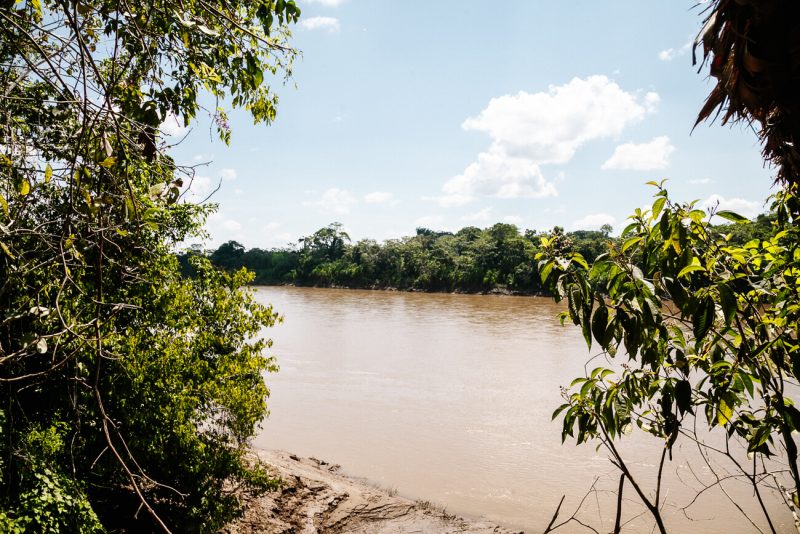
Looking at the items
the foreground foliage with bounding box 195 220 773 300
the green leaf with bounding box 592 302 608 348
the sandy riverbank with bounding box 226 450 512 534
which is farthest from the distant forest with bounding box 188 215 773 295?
the green leaf with bounding box 592 302 608 348

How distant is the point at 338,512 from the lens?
5539 mm

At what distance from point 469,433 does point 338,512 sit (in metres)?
4.02

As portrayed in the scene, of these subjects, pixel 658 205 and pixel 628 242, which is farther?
pixel 628 242


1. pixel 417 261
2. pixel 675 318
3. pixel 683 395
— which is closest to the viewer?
pixel 683 395

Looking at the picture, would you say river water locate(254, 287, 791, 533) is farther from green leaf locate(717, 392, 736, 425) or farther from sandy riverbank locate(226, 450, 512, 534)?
green leaf locate(717, 392, 736, 425)

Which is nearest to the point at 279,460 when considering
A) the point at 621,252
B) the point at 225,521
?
the point at 225,521

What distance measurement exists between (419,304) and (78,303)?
1240 inches

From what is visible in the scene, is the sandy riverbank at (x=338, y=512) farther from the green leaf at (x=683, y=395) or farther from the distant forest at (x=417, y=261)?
the distant forest at (x=417, y=261)

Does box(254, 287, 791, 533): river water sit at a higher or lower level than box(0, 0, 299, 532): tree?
lower

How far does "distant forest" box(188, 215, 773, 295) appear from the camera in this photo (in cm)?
4194

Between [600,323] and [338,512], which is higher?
[600,323]

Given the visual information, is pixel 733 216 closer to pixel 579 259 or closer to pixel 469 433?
pixel 579 259

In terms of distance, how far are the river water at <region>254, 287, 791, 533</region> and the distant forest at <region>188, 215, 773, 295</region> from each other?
20.4 metres

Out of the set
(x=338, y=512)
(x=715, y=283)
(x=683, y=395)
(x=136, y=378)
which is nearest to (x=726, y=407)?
(x=683, y=395)
